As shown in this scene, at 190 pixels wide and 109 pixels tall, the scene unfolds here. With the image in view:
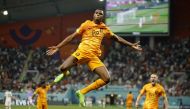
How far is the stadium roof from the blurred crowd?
3.74 m

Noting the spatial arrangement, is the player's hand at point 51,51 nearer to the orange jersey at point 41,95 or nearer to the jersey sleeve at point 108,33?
the jersey sleeve at point 108,33

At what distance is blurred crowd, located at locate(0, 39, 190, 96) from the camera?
50.2 meters

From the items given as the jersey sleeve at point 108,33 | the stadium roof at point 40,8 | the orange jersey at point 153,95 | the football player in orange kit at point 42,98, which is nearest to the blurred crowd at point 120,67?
the stadium roof at point 40,8

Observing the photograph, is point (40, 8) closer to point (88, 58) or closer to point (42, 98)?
point (42, 98)

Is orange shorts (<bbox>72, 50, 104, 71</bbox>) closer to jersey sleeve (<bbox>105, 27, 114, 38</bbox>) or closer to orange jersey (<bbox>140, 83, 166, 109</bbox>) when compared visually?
jersey sleeve (<bbox>105, 27, 114, 38</bbox>)

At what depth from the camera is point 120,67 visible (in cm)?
5356

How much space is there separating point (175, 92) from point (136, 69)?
5933mm

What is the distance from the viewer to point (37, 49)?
194 ft

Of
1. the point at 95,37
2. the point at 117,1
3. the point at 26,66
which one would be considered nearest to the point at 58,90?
the point at 26,66

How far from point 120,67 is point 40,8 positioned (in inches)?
435

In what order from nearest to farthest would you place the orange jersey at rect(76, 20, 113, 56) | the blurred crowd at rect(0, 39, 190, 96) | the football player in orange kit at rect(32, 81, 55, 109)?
the orange jersey at rect(76, 20, 113, 56) < the football player in orange kit at rect(32, 81, 55, 109) < the blurred crowd at rect(0, 39, 190, 96)

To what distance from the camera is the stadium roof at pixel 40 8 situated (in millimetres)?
55156

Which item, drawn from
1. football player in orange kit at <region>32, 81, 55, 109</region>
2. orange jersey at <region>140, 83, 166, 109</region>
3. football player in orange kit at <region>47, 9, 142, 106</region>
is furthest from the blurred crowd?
football player in orange kit at <region>47, 9, 142, 106</region>

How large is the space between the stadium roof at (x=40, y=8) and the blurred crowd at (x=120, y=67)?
3741mm
